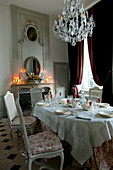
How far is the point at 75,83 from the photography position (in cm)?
568

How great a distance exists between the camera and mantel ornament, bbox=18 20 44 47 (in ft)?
16.8

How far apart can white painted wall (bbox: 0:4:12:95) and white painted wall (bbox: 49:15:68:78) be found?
1.73 m

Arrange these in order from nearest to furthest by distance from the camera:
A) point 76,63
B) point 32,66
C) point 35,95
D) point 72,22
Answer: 1. point 72,22
2. point 35,95
3. point 32,66
4. point 76,63

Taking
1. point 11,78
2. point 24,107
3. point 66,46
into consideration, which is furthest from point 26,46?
point 24,107

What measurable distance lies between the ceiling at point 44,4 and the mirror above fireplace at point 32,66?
185 cm

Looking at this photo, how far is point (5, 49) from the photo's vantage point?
4715mm

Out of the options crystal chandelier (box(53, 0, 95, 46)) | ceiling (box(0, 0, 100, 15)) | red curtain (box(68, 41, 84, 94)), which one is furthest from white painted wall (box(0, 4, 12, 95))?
red curtain (box(68, 41, 84, 94))

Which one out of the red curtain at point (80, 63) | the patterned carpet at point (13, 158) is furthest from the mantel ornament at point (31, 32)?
the patterned carpet at point (13, 158)

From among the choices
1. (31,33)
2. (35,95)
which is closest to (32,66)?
(31,33)

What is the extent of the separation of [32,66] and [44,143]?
3931 millimetres

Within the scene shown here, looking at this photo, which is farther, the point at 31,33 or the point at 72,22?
the point at 31,33

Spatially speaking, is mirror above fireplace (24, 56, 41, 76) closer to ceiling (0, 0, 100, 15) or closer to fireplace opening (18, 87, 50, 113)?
fireplace opening (18, 87, 50, 113)

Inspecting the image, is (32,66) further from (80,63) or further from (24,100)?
(80,63)

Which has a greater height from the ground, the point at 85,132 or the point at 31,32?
the point at 31,32
